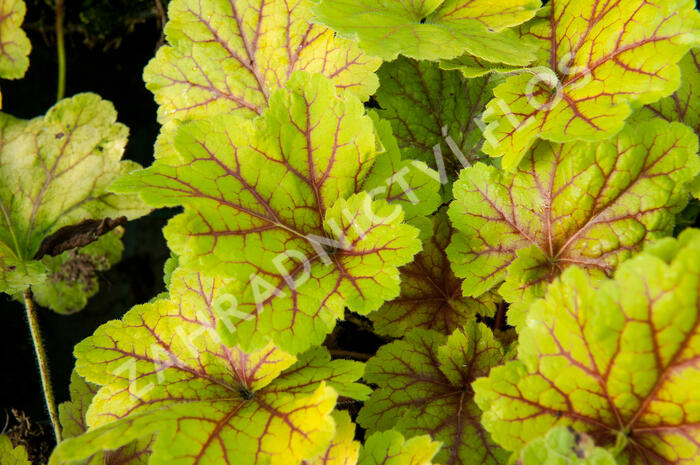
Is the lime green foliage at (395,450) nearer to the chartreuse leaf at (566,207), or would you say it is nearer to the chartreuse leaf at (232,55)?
the chartreuse leaf at (566,207)

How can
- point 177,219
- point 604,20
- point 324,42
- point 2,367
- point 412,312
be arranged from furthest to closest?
point 2,367, point 412,312, point 324,42, point 604,20, point 177,219

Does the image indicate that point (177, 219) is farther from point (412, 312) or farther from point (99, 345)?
point (412, 312)

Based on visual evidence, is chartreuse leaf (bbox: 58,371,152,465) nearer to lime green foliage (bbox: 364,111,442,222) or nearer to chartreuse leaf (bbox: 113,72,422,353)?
chartreuse leaf (bbox: 113,72,422,353)

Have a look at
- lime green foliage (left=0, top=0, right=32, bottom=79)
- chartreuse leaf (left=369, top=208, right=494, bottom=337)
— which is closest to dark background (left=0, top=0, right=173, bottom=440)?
lime green foliage (left=0, top=0, right=32, bottom=79)

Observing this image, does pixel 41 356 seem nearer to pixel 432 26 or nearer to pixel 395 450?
pixel 395 450

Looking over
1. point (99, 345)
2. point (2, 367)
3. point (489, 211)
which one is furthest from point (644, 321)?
point (2, 367)

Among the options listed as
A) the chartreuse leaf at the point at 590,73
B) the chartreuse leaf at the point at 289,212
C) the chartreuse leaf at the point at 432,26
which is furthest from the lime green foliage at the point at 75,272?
the chartreuse leaf at the point at 590,73

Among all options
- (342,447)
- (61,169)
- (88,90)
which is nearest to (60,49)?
(88,90)

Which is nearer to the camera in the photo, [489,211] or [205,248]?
[205,248]
